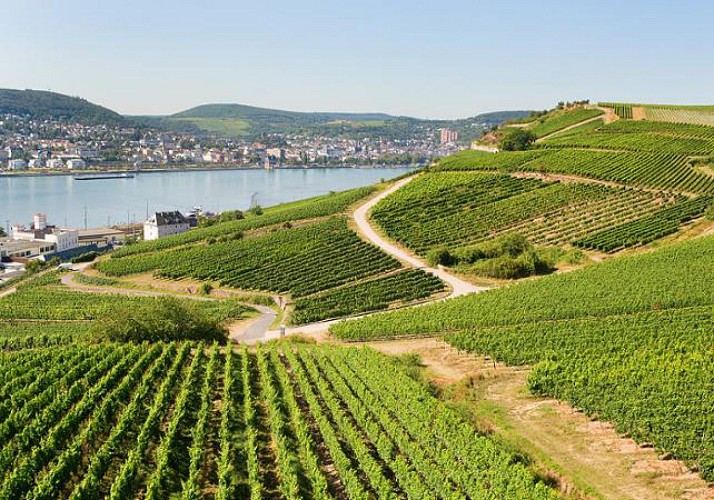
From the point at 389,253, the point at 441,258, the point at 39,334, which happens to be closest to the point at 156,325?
the point at 39,334

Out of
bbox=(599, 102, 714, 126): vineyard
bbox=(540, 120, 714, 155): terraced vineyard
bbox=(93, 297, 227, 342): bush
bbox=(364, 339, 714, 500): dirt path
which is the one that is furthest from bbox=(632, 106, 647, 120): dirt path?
bbox=(93, 297, 227, 342): bush

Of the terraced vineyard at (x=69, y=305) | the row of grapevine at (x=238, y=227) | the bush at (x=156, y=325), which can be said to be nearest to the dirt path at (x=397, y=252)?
the row of grapevine at (x=238, y=227)

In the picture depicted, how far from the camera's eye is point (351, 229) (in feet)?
236

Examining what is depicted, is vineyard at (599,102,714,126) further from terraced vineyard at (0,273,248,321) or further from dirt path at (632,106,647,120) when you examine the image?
terraced vineyard at (0,273,248,321)

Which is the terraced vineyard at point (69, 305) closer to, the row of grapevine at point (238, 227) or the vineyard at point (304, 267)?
the vineyard at point (304, 267)

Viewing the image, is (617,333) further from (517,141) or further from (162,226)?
(162,226)

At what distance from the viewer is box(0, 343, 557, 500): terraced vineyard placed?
19891 mm

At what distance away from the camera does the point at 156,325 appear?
3894 cm

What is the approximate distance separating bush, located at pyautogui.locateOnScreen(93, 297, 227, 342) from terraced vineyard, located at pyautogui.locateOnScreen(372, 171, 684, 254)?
96.1 ft

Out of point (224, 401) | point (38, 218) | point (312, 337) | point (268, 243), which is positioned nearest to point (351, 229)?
point (268, 243)

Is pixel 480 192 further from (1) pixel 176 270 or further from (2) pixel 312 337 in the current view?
(2) pixel 312 337

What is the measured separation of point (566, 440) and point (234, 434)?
12.6 metres

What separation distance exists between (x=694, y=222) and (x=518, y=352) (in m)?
40.2

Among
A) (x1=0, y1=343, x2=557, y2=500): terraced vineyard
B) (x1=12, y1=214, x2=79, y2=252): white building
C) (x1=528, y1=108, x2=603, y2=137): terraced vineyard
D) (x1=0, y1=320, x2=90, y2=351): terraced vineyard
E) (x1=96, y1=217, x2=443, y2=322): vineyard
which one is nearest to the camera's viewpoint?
(x1=0, y1=343, x2=557, y2=500): terraced vineyard
